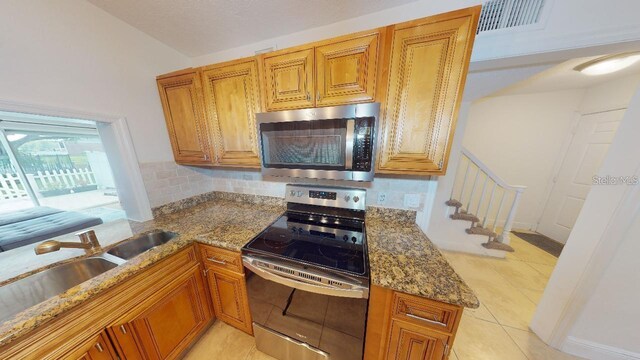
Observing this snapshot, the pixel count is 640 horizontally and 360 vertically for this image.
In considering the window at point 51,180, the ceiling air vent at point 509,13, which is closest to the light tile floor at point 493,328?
the window at point 51,180

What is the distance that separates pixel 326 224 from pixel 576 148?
4.27m

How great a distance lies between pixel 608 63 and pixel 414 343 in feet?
10.6

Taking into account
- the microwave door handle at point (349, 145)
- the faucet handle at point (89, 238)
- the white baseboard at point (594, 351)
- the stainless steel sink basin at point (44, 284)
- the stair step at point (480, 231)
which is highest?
the microwave door handle at point (349, 145)

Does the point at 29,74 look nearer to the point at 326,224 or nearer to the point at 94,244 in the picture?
the point at 94,244

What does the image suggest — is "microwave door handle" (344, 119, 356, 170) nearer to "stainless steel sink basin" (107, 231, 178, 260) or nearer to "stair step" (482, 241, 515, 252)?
"stainless steel sink basin" (107, 231, 178, 260)

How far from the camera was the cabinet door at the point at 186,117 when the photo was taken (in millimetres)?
1367

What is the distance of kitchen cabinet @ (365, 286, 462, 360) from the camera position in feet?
2.61

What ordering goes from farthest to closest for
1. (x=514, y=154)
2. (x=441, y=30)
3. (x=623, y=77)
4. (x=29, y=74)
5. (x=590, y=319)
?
1. (x=514, y=154)
2. (x=623, y=77)
3. (x=590, y=319)
4. (x=29, y=74)
5. (x=441, y=30)

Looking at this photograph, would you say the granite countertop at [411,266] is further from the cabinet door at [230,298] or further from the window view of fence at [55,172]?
the window view of fence at [55,172]

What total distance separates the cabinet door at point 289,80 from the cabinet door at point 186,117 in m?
0.61

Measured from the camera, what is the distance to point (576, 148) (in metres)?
2.73

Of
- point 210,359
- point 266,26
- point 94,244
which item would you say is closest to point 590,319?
point 210,359

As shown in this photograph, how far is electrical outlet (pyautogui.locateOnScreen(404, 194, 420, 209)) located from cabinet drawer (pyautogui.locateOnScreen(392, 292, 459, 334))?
70cm

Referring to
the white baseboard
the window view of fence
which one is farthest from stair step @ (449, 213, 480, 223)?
the window view of fence
